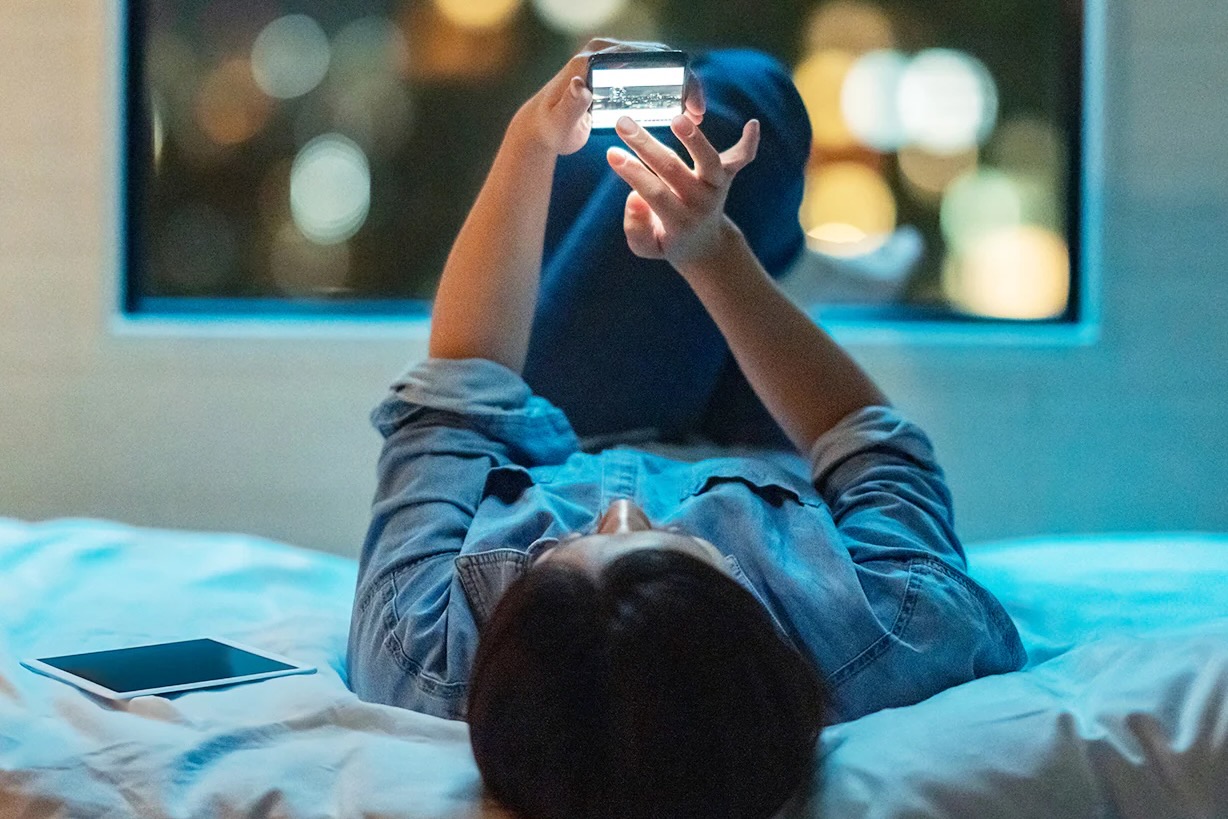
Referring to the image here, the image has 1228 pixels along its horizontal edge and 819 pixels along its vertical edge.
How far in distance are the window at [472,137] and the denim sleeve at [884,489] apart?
863 mm

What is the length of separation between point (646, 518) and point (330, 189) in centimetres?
147

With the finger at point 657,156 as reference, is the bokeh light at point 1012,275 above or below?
below

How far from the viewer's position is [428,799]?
0.69m

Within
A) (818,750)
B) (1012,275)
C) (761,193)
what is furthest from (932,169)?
(818,750)

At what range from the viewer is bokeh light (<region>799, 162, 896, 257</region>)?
2.00m

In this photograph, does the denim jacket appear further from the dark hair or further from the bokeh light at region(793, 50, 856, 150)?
the bokeh light at region(793, 50, 856, 150)

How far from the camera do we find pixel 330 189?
2113 mm

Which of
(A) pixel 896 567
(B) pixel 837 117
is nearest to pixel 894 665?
(A) pixel 896 567

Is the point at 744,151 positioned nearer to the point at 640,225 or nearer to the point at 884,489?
the point at 640,225

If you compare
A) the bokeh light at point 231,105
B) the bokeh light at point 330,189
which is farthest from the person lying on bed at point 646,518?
the bokeh light at point 231,105

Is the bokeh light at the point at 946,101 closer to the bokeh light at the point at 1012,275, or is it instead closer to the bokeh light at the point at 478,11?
the bokeh light at the point at 1012,275

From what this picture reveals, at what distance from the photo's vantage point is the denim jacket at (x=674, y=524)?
848 mm

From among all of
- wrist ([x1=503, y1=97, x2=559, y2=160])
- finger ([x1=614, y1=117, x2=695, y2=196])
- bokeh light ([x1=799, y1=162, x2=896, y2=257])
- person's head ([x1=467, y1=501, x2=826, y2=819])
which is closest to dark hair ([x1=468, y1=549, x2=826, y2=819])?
person's head ([x1=467, y1=501, x2=826, y2=819])

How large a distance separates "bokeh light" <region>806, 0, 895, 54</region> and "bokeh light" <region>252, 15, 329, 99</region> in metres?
0.81
